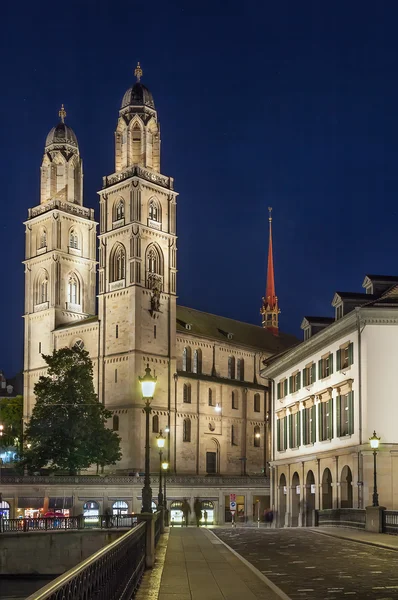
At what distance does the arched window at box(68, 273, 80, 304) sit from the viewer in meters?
105

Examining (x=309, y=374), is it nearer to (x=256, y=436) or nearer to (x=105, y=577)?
(x=105, y=577)

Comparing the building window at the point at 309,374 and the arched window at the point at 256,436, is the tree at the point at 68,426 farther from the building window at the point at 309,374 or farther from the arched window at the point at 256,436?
the building window at the point at 309,374

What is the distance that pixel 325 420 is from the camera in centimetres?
5241

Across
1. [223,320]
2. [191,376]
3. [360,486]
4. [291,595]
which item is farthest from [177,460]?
[291,595]

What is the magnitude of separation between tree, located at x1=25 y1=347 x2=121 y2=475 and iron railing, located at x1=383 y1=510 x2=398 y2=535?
48354mm

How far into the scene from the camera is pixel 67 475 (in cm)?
8281

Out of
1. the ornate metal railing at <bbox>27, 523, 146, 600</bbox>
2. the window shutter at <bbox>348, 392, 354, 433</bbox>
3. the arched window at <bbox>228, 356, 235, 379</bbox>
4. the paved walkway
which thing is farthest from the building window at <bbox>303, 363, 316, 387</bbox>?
the arched window at <bbox>228, 356, 235, 379</bbox>

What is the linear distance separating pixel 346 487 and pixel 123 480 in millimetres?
37482

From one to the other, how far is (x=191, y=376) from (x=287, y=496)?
1581 inches

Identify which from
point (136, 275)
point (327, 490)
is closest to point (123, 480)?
point (136, 275)

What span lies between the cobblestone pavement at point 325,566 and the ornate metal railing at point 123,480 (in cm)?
4769

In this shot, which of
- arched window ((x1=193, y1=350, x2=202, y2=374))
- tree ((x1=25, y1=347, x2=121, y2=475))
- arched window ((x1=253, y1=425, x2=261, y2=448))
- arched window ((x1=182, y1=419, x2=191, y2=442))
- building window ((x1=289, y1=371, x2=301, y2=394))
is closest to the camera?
building window ((x1=289, y1=371, x2=301, y2=394))

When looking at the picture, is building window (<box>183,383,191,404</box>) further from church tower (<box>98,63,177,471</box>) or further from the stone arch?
the stone arch

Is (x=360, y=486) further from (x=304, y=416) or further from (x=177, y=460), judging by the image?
(x=177, y=460)
